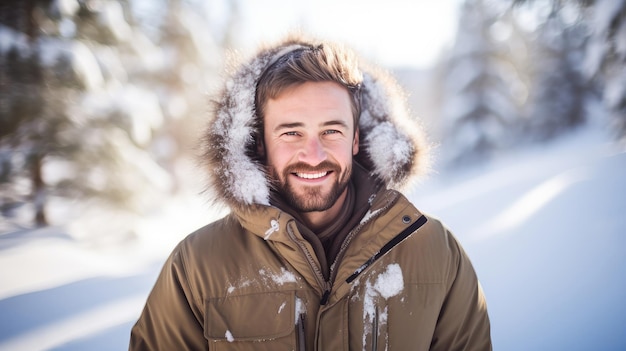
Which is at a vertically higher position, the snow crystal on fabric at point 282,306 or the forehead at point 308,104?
the forehead at point 308,104

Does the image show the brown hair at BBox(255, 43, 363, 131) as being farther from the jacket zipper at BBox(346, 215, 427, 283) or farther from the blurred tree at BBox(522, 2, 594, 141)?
the blurred tree at BBox(522, 2, 594, 141)

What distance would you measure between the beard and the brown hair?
0.52 m

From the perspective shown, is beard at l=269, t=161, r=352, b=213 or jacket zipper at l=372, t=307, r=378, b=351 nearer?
jacket zipper at l=372, t=307, r=378, b=351

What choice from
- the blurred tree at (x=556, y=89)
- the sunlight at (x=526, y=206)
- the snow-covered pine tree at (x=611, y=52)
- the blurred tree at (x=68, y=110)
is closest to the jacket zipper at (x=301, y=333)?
the sunlight at (x=526, y=206)

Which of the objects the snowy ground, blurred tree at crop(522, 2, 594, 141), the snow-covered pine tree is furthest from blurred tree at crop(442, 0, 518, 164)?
the snowy ground

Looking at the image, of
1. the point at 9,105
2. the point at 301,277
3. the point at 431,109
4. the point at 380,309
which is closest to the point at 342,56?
the point at 301,277

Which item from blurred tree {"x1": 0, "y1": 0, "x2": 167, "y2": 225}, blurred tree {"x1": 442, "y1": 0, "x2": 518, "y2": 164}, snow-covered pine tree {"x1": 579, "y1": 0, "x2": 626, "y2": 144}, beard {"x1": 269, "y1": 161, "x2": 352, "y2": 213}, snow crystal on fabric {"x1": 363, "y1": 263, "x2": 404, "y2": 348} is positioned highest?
blurred tree {"x1": 442, "y1": 0, "x2": 518, "y2": 164}

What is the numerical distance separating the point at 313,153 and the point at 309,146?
7 cm

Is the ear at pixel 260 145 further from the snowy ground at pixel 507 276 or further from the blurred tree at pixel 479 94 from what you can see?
the blurred tree at pixel 479 94

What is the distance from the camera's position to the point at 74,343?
367cm

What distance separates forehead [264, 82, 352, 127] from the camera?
2.58 m

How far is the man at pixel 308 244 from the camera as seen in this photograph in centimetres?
218

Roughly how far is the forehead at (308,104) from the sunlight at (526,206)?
4905 mm

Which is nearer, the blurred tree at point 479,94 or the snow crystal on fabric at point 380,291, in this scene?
the snow crystal on fabric at point 380,291
